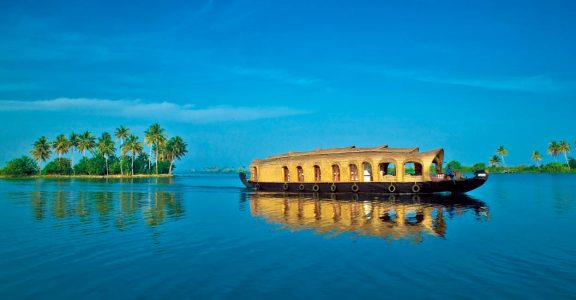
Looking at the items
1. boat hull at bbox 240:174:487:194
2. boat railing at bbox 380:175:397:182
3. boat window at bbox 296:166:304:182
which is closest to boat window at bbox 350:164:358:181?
boat hull at bbox 240:174:487:194

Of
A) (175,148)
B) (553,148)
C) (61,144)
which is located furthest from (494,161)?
(61,144)

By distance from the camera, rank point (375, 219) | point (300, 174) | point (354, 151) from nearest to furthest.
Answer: point (375, 219) → point (354, 151) → point (300, 174)

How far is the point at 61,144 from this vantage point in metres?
96.4

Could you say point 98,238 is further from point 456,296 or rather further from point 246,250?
point 456,296

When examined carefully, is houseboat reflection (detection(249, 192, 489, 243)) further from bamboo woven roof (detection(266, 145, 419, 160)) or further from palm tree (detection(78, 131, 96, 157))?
palm tree (detection(78, 131, 96, 157))

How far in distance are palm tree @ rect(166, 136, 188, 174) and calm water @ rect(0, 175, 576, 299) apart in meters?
98.4

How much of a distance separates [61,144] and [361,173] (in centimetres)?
8953

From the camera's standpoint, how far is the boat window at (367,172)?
33.5 m

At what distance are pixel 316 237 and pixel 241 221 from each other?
5306 mm

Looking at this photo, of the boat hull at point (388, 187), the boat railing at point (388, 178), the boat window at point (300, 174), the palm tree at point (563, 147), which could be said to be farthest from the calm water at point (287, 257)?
the palm tree at point (563, 147)

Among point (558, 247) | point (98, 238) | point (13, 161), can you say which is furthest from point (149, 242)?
point (13, 161)

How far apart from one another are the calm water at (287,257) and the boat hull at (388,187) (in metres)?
11.5

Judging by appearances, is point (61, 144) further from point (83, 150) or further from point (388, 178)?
point (388, 178)

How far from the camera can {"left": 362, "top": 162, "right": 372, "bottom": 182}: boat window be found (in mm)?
33487
